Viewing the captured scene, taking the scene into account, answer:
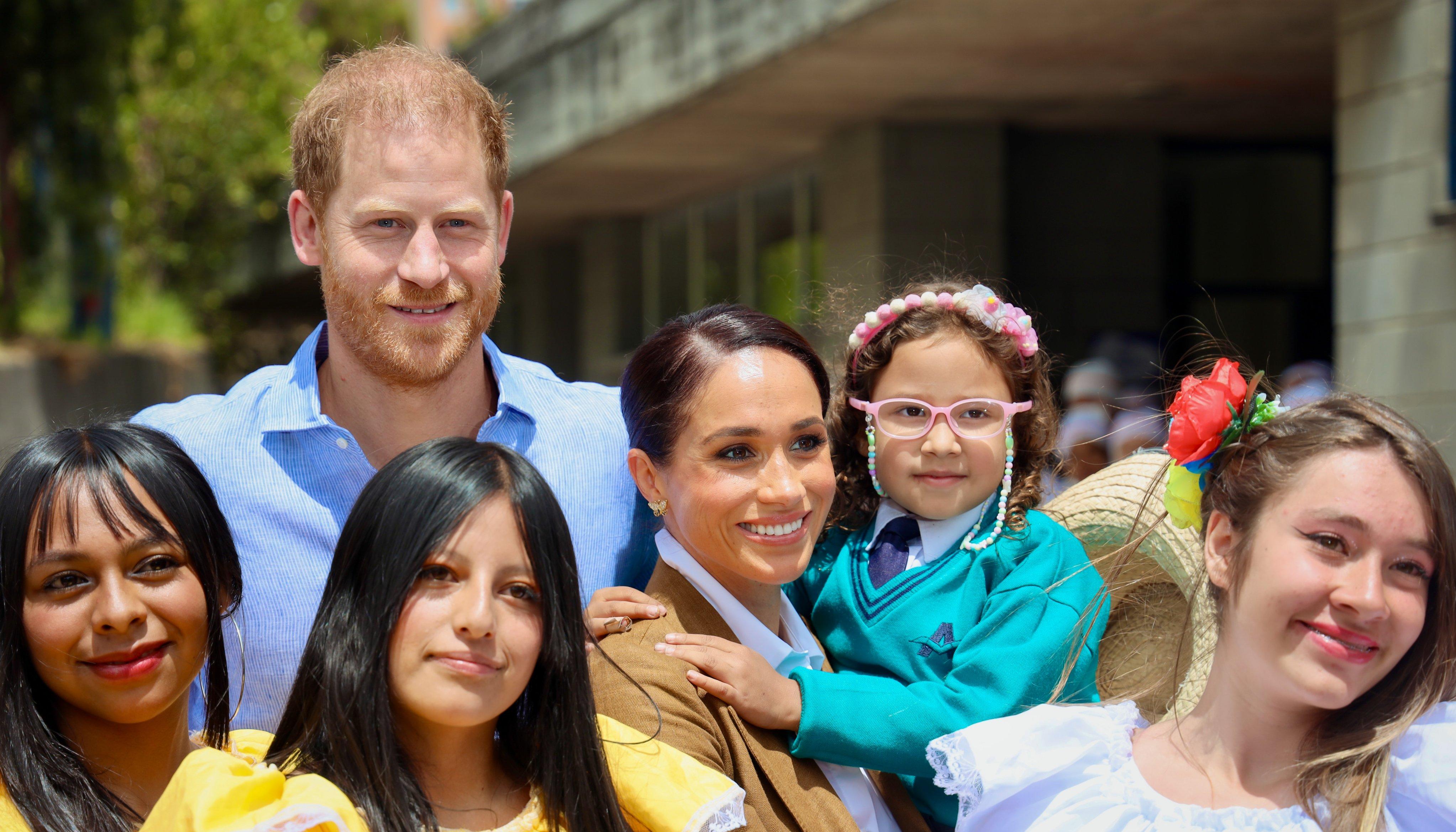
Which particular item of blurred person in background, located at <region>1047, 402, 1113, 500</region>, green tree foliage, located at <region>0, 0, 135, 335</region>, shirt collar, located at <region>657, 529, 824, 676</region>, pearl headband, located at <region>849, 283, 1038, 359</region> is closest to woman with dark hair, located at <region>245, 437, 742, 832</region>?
shirt collar, located at <region>657, 529, 824, 676</region>

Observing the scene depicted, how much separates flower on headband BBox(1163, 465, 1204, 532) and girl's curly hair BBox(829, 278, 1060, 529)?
38cm

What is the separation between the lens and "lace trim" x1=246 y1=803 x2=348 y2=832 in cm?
180

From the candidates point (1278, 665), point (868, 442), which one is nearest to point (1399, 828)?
point (1278, 665)

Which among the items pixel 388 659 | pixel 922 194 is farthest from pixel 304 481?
pixel 922 194

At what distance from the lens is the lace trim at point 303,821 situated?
70.7 inches

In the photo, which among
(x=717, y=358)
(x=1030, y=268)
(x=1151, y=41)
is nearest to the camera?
(x=717, y=358)

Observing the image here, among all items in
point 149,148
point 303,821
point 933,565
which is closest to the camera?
point 303,821

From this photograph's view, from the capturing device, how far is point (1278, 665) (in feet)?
7.00

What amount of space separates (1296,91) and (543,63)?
18.7 feet

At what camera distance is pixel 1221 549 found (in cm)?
227

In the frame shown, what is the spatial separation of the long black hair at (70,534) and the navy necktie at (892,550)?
4.13 ft

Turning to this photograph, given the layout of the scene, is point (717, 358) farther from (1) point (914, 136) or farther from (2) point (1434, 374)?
(1) point (914, 136)

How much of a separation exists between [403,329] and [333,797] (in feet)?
3.86

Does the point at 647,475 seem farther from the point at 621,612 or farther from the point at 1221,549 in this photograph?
the point at 1221,549
